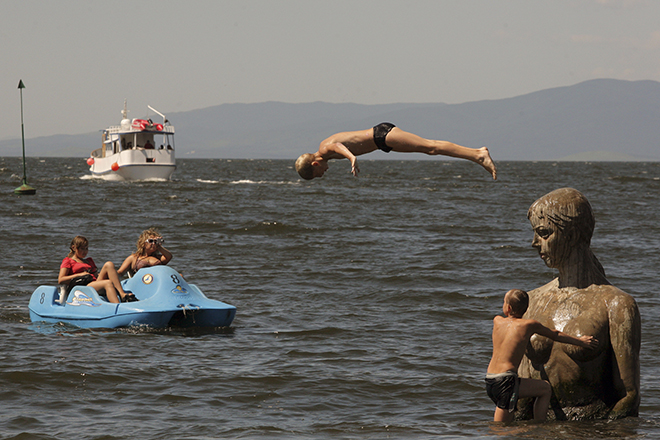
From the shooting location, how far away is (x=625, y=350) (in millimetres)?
4582

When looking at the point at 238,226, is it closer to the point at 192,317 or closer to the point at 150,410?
the point at 192,317

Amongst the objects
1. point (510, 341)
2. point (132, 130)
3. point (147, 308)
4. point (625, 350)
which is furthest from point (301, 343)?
point (132, 130)

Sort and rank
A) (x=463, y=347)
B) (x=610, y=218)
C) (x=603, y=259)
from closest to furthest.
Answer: (x=463, y=347) → (x=603, y=259) → (x=610, y=218)

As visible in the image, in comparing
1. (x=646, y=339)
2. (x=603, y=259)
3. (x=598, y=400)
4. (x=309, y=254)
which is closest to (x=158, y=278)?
(x=646, y=339)

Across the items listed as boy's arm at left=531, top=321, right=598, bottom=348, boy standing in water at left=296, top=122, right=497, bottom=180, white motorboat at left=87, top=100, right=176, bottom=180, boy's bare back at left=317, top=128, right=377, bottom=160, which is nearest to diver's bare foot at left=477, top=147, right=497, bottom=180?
boy standing in water at left=296, top=122, right=497, bottom=180

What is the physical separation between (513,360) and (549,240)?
971 millimetres

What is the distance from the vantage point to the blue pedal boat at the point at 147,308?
1165cm

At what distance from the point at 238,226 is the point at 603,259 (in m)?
14.0

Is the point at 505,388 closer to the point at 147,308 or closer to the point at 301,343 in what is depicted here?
the point at 301,343

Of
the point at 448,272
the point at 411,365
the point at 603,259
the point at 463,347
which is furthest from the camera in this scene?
the point at 603,259

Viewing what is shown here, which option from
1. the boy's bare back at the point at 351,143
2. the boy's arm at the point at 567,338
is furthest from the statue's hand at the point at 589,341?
the boy's bare back at the point at 351,143

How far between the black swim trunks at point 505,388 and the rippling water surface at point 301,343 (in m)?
0.21

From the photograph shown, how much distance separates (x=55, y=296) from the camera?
12383 millimetres

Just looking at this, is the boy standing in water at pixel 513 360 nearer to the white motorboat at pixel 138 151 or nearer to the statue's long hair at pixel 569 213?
the statue's long hair at pixel 569 213
